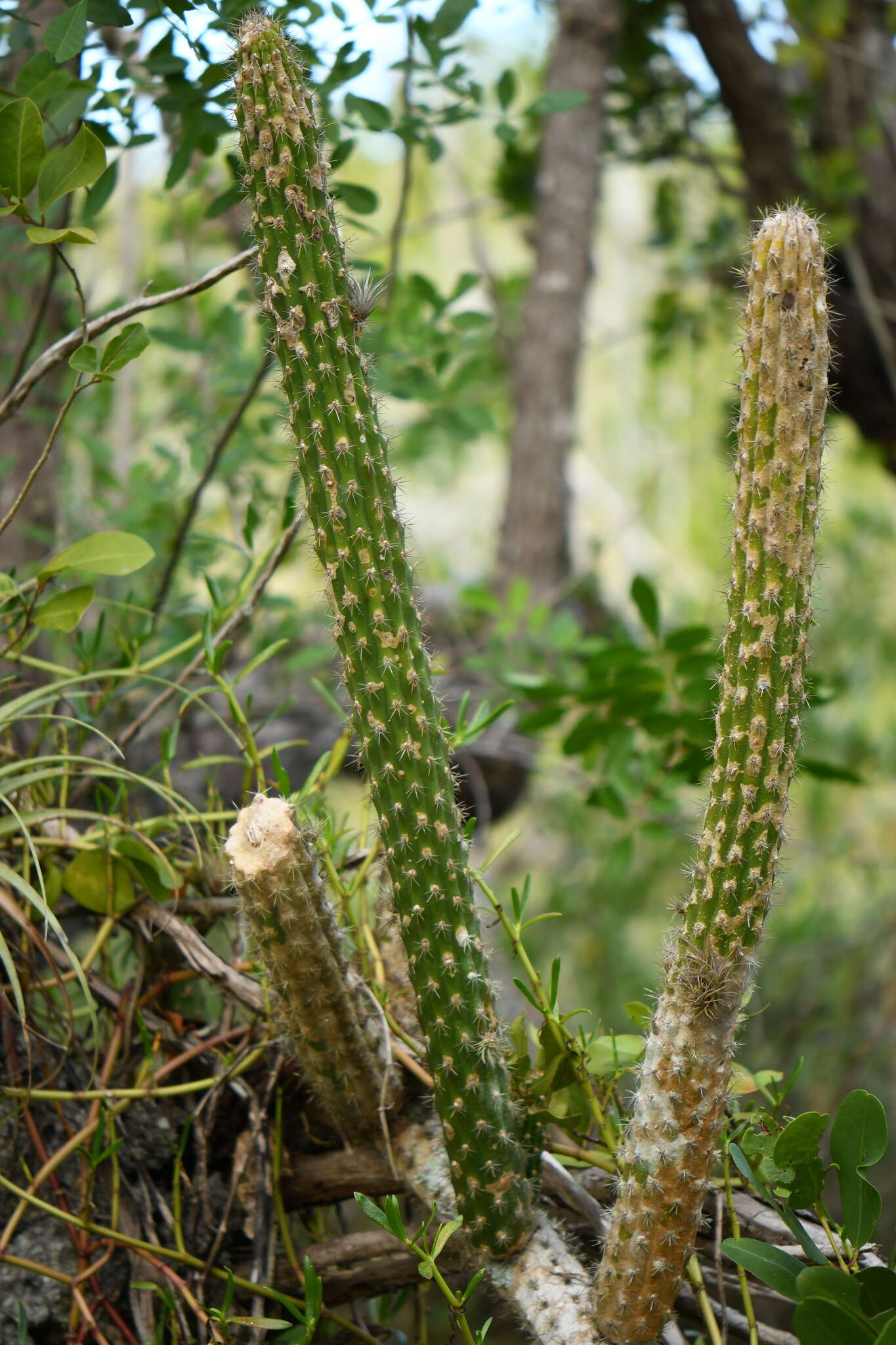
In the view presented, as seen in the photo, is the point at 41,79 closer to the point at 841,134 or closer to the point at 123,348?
the point at 123,348

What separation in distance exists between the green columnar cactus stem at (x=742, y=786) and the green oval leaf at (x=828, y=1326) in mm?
83

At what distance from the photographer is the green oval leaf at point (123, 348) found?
0.78 m

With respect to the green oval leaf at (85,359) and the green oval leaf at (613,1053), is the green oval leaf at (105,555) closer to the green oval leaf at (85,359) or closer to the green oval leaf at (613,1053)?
Answer: the green oval leaf at (85,359)

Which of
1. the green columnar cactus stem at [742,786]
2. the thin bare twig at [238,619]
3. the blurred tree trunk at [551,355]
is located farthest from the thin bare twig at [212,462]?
the blurred tree trunk at [551,355]

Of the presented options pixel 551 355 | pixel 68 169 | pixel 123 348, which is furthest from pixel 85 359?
pixel 551 355

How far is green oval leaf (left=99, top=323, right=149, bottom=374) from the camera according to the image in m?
0.78

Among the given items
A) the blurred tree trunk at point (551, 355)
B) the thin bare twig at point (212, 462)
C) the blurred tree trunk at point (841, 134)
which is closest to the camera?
the thin bare twig at point (212, 462)

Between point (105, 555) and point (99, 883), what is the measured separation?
274 millimetres

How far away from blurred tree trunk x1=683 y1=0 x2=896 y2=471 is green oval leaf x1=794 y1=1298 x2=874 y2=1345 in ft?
6.76

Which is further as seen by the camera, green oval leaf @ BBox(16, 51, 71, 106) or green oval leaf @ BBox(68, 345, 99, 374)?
green oval leaf @ BBox(16, 51, 71, 106)

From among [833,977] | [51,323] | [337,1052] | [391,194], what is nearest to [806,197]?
[51,323]

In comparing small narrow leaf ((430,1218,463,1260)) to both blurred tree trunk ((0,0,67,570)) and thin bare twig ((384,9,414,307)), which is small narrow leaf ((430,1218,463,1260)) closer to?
thin bare twig ((384,9,414,307))

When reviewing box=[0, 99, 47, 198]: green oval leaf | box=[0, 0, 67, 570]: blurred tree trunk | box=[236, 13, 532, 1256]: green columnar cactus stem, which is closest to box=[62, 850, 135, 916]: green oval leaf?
box=[236, 13, 532, 1256]: green columnar cactus stem

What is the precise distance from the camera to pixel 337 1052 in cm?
75
